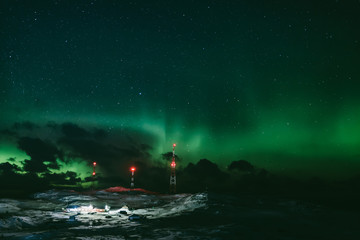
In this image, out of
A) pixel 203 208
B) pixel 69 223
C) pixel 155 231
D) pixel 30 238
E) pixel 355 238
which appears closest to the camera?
pixel 30 238

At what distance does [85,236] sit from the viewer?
27719mm

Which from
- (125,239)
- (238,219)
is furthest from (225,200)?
(125,239)

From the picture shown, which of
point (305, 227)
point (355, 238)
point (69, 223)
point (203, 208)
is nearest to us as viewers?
point (355, 238)

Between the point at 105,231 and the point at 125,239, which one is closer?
the point at 125,239

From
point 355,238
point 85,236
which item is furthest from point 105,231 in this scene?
point 355,238

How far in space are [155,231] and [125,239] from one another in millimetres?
5211

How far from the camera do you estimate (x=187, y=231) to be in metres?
29.9

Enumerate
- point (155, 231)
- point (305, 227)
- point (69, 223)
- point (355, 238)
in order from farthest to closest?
point (69, 223)
point (305, 227)
point (155, 231)
point (355, 238)

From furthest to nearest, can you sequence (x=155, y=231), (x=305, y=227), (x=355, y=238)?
(x=305, y=227), (x=155, y=231), (x=355, y=238)

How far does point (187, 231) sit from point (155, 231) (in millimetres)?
3806

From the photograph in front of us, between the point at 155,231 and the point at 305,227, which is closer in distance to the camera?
the point at 155,231

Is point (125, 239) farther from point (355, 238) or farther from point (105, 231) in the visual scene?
point (355, 238)

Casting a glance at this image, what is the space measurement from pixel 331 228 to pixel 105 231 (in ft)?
94.7

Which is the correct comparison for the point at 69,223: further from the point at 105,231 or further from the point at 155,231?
the point at 155,231
